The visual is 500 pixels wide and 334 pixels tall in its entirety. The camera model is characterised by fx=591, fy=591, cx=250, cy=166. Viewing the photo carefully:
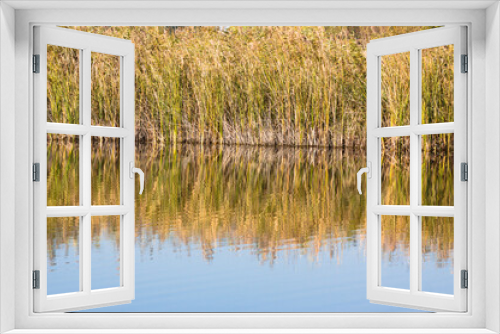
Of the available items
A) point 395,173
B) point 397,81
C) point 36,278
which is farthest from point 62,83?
point 36,278

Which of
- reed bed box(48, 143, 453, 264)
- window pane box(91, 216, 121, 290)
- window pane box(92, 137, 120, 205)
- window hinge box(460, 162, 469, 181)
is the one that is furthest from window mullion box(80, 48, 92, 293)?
window pane box(92, 137, 120, 205)

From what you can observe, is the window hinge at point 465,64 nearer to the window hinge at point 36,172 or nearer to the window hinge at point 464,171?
the window hinge at point 464,171

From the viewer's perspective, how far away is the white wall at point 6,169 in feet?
7.92

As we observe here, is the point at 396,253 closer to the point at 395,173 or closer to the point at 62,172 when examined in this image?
the point at 395,173

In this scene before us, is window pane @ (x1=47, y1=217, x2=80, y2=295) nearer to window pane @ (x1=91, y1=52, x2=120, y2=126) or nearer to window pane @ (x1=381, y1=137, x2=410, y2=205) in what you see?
window pane @ (x1=91, y1=52, x2=120, y2=126)

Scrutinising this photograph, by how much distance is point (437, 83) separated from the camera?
5801 mm

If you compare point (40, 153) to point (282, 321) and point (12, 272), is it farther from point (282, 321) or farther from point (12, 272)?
point (282, 321)

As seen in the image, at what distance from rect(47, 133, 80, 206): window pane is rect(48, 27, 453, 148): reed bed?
0.85 meters

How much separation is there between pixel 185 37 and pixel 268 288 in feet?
22.6

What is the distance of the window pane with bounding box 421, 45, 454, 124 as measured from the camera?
222 inches
